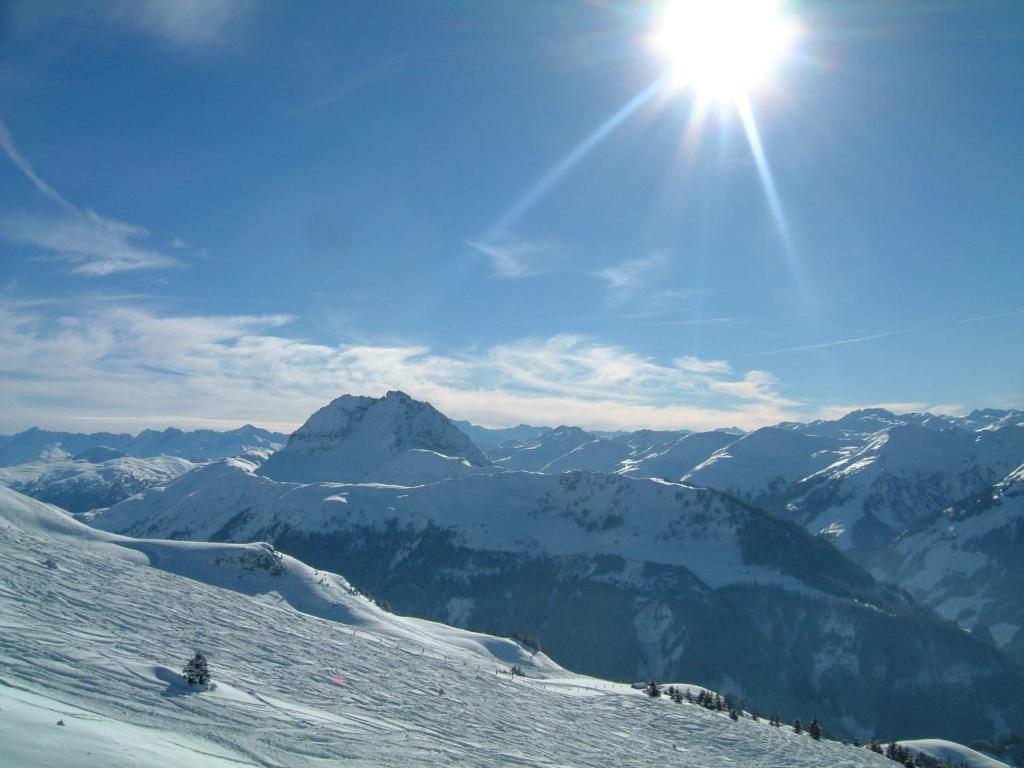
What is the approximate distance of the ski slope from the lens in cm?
2200

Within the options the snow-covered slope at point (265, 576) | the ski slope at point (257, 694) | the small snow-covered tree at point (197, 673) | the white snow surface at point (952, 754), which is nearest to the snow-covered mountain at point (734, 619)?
the white snow surface at point (952, 754)

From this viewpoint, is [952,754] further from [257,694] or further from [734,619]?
[257,694]

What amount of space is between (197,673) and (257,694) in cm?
308

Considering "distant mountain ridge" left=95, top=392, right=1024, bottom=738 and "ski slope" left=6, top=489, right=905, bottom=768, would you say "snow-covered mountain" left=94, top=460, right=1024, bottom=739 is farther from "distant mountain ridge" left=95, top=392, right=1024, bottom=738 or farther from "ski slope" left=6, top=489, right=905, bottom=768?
"ski slope" left=6, top=489, right=905, bottom=768

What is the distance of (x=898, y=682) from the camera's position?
15125 centimetres

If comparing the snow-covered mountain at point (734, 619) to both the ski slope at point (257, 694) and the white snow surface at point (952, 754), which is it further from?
the ski slope at point (257, 694)

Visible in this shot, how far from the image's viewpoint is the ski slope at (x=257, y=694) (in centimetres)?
2200

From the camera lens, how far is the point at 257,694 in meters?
30.1

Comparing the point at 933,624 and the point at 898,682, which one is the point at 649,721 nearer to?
the point at 898,682

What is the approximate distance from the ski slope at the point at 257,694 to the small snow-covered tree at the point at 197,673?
62 centimetres

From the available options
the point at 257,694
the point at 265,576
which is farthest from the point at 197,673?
the point at 265,576

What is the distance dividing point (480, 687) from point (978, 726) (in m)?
143

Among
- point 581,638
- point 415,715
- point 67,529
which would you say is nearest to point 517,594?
point 581,638

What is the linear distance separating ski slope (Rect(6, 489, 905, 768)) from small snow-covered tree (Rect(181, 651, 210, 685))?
62cm
